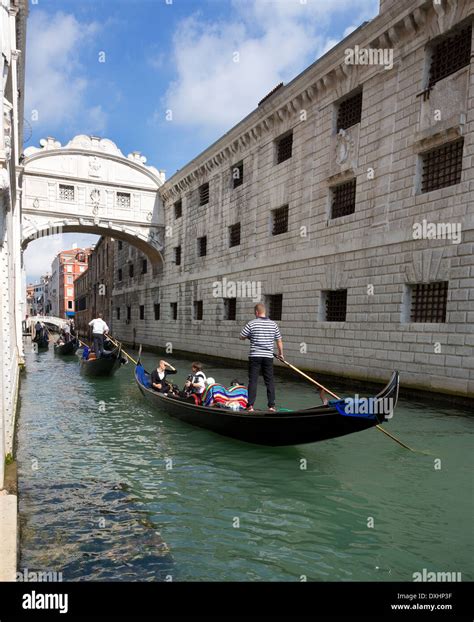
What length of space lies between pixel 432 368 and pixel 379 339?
131cm

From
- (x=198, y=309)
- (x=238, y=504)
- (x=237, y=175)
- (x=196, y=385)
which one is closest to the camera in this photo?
(x=238, y=504)

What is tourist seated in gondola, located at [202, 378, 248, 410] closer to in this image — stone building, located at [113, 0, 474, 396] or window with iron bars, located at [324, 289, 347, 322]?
stone building, located at [113, 0, 474, 396]

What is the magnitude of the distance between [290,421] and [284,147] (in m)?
10.0

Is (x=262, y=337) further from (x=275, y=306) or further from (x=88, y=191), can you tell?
(x=88, y=191)

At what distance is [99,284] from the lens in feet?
105

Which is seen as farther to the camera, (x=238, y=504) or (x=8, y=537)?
(x=238, y=504)

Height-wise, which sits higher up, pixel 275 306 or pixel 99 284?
pixel 99 284

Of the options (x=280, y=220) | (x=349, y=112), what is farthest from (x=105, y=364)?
(x=349, y=112)

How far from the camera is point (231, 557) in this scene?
271 centimetres

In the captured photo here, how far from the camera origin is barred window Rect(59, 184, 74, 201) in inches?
690

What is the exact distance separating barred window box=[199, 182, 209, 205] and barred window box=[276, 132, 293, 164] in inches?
187

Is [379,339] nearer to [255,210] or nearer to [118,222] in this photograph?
[255,210]

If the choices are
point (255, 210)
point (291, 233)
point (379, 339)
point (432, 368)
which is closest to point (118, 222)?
point (255, 210)

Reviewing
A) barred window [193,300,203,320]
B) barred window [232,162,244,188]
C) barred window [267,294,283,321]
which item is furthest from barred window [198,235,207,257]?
barred window [267,294,283,321]
